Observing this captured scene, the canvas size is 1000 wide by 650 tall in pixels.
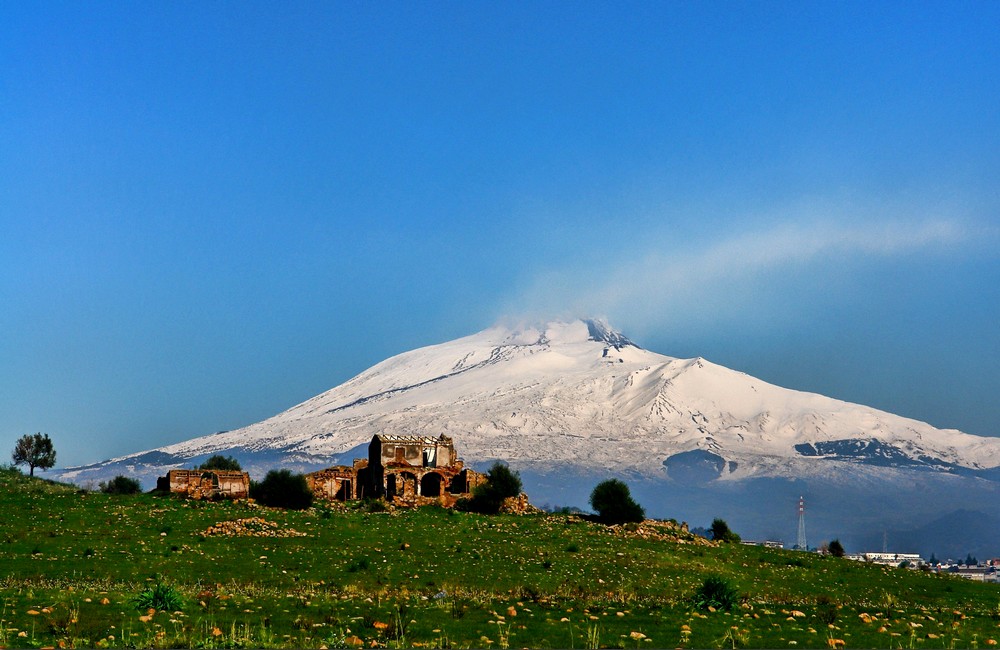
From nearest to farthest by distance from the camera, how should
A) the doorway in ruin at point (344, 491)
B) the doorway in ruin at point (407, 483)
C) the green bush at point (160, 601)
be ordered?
the green bush at point (160, 601) < the doorway in ruin at point (407, 483) < the doorway in ruin at point (344, 491)

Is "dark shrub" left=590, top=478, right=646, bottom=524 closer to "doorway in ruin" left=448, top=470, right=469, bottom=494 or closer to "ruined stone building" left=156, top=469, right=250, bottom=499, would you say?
"doorway in ruin" left=448, top=470, right=469, bottom=494

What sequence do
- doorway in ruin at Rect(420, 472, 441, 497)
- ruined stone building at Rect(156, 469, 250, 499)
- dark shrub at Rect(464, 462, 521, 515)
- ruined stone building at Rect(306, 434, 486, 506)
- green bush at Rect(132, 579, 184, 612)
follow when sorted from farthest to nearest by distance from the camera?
doorway in ruin at Rect(420, 472, 441, 497) → ruined stone building at Rect(306, 434, 486, 506) → ruined stone building at Rect(156, 469, 250, 499) → dark shrub at Rect(464, 462, 521, 515) → green bush at Rect(132, 579, 184, 612)

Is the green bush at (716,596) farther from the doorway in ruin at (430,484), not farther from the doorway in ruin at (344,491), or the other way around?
the doorway in ruin at (344,491)

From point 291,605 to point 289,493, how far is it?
40.8 m

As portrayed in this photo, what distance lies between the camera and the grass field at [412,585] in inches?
732

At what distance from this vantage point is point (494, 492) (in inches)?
2648

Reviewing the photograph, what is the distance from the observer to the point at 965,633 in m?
21.2

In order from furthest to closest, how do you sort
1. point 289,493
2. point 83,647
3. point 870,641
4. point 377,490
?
point 377,490, point 289,493, point 870,641, point 83,647

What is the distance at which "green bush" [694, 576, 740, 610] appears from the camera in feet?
77.8

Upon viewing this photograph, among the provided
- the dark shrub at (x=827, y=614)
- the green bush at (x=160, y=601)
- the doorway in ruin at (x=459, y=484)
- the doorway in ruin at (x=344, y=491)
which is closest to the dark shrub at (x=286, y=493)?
the doorway in ruin at (x=344, y=491)

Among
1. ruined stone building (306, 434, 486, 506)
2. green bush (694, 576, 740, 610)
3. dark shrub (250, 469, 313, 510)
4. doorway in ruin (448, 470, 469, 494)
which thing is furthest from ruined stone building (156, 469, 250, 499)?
green bush (694, 576, 740, 610)

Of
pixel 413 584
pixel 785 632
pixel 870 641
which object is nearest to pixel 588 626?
Answer: pixel 785 632

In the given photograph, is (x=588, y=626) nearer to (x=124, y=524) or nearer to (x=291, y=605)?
(x=291, y=605)

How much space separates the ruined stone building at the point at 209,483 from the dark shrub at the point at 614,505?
85.0 feet
